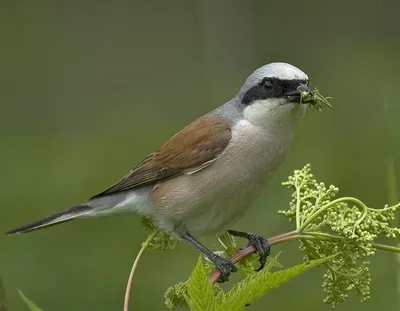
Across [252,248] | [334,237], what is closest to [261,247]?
[252,248]

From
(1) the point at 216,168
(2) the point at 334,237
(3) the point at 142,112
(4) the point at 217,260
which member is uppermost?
(2) the point at 334,237

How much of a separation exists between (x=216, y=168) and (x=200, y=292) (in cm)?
149

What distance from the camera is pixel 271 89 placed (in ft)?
9.70

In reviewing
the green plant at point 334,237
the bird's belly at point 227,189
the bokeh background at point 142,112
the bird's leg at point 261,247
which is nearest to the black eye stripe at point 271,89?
the bird's belly at point 227,189

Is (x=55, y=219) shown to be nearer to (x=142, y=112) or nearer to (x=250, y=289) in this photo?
(x=250, y=289)

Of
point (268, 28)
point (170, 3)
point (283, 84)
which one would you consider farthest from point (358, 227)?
point (170, 3)

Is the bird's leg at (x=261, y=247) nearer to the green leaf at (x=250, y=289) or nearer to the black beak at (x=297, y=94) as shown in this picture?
the black beak at (x=297, y=94)

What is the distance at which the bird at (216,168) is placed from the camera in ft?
9.80

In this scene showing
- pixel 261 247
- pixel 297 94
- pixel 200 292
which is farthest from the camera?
pixel 297 94

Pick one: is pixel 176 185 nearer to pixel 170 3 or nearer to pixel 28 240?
pixel 28 240

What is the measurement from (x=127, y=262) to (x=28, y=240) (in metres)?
0.68

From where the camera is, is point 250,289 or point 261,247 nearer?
point 250,289

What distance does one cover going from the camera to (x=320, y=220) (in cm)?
202

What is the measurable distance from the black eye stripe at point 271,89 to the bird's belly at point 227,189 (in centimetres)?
11
